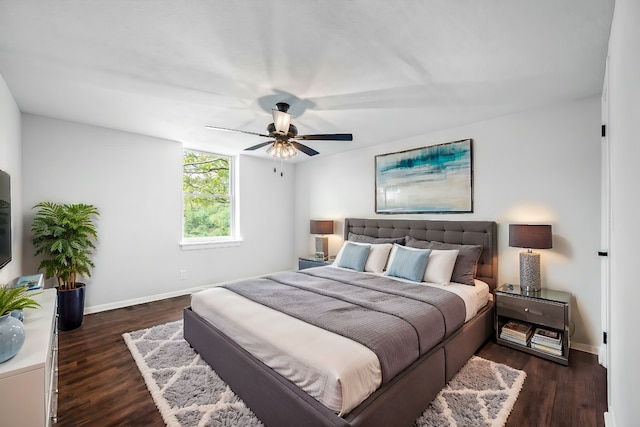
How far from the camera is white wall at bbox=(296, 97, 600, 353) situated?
110 inches

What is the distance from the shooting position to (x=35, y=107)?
3164 millimetres

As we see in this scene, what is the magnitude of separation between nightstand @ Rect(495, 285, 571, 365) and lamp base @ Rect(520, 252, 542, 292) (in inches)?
2.7

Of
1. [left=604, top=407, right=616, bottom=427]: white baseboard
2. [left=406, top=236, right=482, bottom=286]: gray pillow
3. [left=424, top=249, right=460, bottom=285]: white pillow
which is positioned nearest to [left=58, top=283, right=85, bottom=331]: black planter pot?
[left=424, top=249, right=460, bottom=285]: white pillow

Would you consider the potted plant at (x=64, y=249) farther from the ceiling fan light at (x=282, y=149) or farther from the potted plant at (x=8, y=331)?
the ceiling fan light at (x=282, y=149)

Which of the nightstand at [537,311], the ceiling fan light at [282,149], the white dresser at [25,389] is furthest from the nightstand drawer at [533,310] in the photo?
the white dresser at [25,389]

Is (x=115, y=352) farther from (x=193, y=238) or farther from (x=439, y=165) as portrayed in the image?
(x=439, y=165)

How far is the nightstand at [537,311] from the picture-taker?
260cm

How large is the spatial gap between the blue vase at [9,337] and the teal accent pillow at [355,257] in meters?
3.09

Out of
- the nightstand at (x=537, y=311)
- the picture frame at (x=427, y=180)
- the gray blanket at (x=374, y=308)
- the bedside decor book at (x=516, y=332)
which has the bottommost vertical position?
the bedside decor book at (x=516, y=332)

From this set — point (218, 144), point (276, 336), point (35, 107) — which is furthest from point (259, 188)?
point (276, 336)

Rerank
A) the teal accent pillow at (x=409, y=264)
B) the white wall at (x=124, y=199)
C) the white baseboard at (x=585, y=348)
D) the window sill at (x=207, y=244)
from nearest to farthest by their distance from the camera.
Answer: the white baseboard at (x=585, y=348) < the teal accent pillow at (x=409, y=264) < the white wall at (x=124, y=199) < the window sill at (x=207, y=244)

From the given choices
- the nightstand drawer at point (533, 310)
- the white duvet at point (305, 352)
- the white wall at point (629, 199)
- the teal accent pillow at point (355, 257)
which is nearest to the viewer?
the white wall at point (629, 199)

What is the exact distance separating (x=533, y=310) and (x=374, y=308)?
1721 mm

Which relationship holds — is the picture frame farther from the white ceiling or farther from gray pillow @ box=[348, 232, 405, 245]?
the white ceiling
